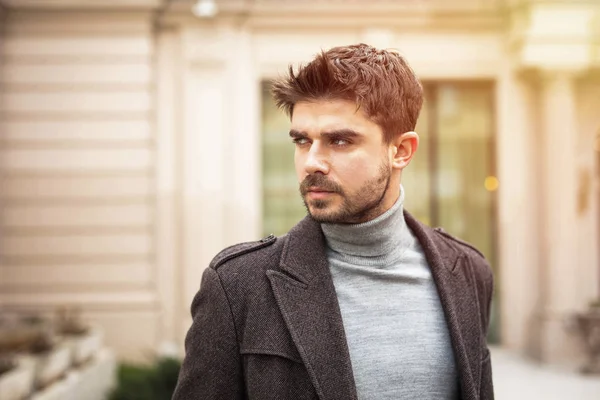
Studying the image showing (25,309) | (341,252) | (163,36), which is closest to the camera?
(341,252)

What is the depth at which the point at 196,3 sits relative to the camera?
10.5 meters

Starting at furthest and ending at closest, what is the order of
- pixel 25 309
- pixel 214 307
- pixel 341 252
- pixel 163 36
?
pixel 163 36 < pixel 25 309 < pixel 341 252 < pixel 214 307

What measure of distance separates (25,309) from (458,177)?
7.03 m

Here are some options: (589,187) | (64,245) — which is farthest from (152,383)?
(589,187)

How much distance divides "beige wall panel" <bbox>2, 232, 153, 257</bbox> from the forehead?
28.6ft

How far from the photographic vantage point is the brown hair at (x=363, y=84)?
6.92ft

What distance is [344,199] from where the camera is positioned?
2.14 meters

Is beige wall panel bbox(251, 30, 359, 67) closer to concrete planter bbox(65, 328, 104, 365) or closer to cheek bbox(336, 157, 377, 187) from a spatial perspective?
concrete planter bbox(65, 328, 104, 365)

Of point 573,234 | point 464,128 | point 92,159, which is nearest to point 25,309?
point 92,159

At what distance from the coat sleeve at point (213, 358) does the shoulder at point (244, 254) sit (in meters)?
0.11

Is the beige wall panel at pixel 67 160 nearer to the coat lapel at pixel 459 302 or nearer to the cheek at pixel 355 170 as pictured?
the coat lapel at pixel 459 302

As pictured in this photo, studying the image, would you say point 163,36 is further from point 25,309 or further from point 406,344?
point 406,344

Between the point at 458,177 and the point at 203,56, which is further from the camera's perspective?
the point at 458,177

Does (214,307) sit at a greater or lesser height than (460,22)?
lesser
